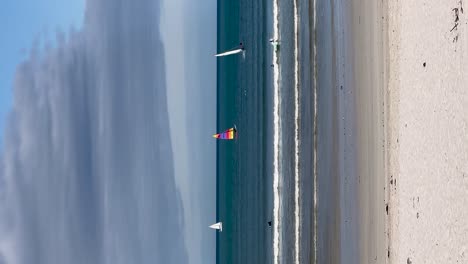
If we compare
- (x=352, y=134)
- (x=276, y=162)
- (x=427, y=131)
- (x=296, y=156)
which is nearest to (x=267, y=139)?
(x=276, y=162)

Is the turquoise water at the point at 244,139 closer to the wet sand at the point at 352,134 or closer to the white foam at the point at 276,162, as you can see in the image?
the white foam at the point at 276,162

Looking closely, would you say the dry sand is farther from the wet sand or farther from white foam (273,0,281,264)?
white foam (273,0,281,264)

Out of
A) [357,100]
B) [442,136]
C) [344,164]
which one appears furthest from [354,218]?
[442,136]

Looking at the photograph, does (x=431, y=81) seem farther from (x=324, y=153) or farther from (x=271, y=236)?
(x=271, y=236)

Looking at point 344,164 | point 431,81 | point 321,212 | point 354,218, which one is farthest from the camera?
point 321,212

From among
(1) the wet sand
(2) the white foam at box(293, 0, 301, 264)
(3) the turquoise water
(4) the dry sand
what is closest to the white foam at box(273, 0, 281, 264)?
(3) the turquoise water

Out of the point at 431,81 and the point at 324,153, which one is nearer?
the point at 431,81

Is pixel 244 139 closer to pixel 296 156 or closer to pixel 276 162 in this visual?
pixel 276 162
